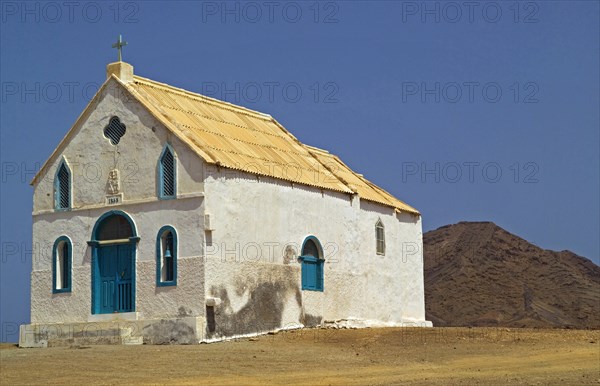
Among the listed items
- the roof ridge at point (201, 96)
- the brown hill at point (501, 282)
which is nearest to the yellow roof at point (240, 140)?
the roof ridge at point (201, 96)

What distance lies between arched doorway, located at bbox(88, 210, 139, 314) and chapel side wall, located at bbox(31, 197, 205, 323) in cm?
22

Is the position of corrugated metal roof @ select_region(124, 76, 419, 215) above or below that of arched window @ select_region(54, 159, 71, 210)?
above

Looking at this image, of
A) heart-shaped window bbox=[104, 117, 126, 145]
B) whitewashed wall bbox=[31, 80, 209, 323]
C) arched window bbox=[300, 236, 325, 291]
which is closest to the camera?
whitewashed wall bbox=[31, 80, 209, 323]

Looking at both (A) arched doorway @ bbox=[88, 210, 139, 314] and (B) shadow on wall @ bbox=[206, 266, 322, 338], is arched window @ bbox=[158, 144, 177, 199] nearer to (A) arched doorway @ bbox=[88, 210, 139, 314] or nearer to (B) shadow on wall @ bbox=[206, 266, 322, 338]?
(A) arched doorway @ bbox=[88, 210, 139, 314]

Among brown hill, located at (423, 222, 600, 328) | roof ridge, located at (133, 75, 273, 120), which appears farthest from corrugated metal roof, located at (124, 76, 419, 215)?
brown hill, located at (423, 222, 600, 328)

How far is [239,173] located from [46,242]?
20.7 ft

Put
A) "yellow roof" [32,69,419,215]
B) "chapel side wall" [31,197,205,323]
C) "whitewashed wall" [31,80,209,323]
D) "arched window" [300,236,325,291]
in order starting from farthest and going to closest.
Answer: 1. "arched window" [300,236,325,291]
2. "yellow roof" [32,69,419,215]
3. "whitewashed wall" [31,80,209,323]
4. "chapel side wall" [31,197,205,323]

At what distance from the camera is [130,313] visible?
97.5ft

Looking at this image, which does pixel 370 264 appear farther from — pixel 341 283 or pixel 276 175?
pixel 276 175

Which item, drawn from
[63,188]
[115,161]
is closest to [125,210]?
[115,161]

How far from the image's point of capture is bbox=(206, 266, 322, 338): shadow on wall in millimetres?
28781

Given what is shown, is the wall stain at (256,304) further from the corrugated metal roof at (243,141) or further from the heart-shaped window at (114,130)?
the heart-shaped window at (114,130)

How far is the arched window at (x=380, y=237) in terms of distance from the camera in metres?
36.9

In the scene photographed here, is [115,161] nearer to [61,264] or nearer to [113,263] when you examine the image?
[113,263]
